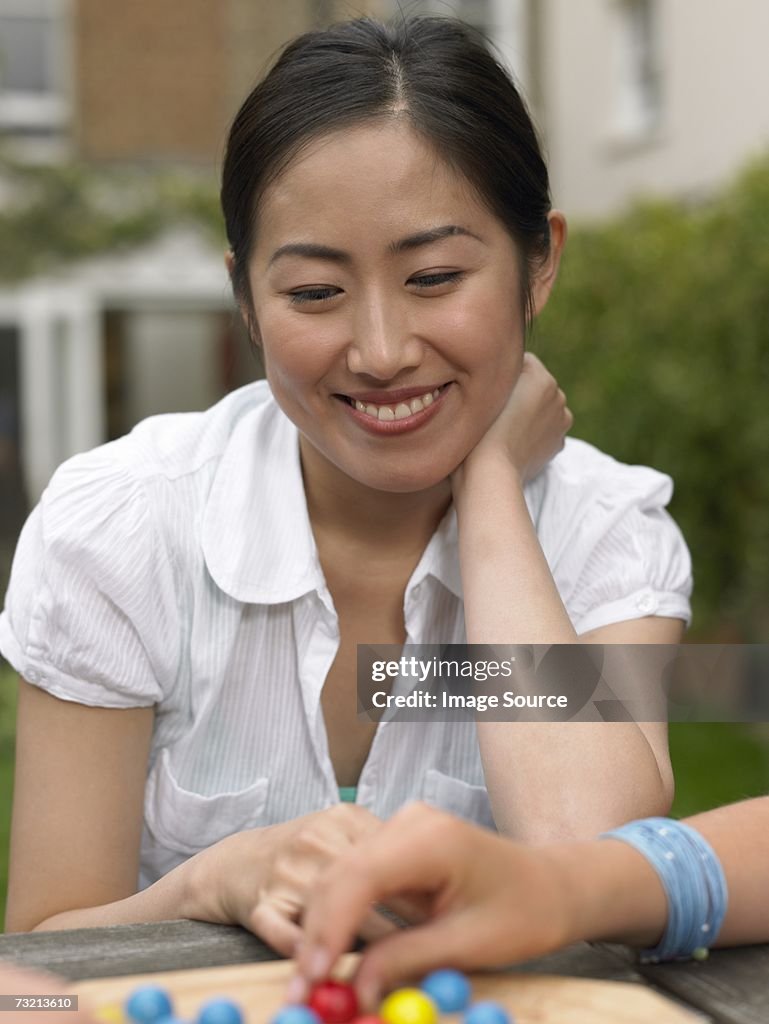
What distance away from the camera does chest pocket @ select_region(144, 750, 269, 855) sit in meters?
1.84

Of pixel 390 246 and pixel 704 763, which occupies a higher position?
pixel 390 246

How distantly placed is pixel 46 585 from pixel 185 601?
0.64 ft

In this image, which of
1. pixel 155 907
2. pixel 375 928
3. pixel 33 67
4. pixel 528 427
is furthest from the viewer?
pixel 33 67

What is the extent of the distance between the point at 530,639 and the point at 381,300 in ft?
1.47

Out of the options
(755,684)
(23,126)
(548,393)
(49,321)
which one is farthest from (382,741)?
(23,126)

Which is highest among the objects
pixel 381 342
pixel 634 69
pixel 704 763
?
pixel 634 69

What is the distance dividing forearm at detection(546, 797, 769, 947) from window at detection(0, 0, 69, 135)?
436 inches

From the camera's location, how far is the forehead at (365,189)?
5.34 feet

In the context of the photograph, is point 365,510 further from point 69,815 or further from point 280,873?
point 280,873

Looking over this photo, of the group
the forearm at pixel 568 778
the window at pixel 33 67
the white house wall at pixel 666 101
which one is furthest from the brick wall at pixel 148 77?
the forearm at pixel 568 778

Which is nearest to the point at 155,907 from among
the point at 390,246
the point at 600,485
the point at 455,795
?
the point at 455,795

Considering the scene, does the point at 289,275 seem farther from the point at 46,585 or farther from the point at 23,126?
the point at 23,126

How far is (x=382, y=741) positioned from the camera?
1.88 m

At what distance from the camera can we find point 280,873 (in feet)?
4.13
